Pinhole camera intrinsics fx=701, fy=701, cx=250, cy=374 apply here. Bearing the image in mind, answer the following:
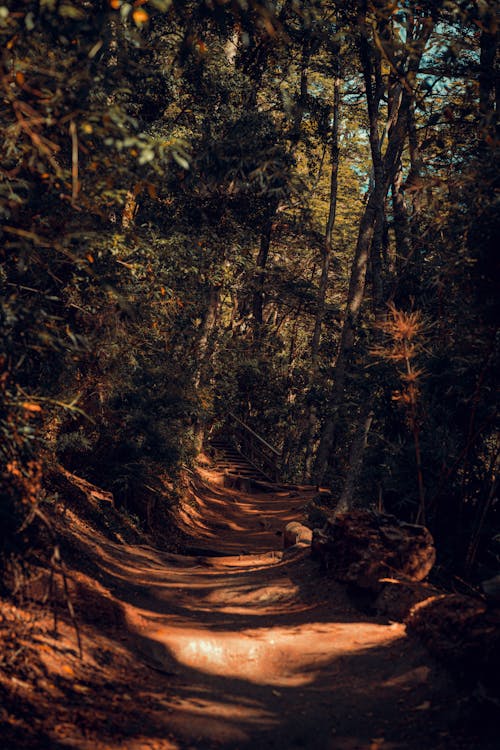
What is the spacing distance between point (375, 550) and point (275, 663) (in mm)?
2454

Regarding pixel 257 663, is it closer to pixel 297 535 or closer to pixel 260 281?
pixel 297 535

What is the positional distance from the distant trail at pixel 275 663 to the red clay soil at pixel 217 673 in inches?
0.7

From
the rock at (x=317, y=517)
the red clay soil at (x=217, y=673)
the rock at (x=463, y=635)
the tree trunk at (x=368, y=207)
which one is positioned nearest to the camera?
the red clay soil at (x=217, y=673)

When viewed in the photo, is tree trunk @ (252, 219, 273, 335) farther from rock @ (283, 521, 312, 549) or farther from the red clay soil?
Result: the red clay soil

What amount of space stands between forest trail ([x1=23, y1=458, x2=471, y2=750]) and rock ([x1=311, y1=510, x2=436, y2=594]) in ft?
1.18

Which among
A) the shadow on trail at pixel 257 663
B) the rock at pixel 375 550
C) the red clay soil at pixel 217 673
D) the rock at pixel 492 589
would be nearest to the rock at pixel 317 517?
the shadow on trail at pixel 257 663

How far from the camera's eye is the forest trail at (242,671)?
518cm

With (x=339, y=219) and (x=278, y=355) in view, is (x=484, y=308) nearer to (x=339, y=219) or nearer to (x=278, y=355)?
(x=278, y=355)

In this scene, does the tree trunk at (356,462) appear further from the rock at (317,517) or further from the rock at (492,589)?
the rock at (492,589)

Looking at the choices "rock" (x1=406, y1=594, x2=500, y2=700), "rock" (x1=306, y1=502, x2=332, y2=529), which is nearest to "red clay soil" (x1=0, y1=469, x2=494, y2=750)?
"rock" (x1=406, y1=594, x2=500, y2=700)

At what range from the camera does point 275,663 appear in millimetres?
7078

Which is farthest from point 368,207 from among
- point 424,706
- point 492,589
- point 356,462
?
point 424,706

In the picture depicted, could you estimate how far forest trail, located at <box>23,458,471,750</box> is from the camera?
204 inches

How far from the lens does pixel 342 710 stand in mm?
5707
